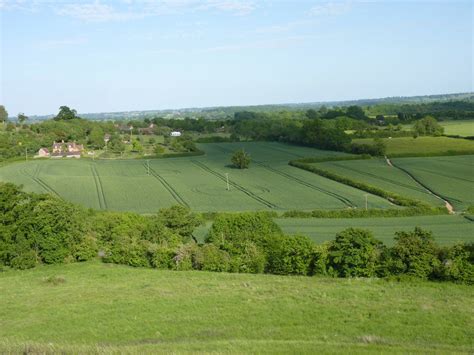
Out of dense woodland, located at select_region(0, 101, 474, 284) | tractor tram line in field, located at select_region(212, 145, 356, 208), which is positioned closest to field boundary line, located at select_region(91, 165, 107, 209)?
dense woodland, located at select_region(0, 101, 474, 284)

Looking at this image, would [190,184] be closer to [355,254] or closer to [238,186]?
[238,186]

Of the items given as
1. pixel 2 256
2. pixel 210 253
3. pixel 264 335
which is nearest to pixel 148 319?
pixel 264 335

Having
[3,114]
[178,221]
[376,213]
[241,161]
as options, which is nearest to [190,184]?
[241,161]

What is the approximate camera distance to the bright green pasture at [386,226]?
38031mm

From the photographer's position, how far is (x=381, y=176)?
62.8m

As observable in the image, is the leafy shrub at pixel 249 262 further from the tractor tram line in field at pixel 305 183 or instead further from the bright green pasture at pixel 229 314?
the tractor tram line in field at pixel 305 183

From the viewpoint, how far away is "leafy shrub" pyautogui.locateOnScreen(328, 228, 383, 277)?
28.6 metres

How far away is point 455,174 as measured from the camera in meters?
61.5

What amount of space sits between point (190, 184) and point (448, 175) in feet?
95.2

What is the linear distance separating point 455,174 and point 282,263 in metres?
38.1

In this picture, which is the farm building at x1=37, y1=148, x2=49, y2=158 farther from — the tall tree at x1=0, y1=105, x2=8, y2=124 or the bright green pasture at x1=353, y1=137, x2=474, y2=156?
Answer: the bright green pasture at x1=353, y1=137, x2=474, y2=156

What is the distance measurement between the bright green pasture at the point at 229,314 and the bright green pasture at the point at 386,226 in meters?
11.5

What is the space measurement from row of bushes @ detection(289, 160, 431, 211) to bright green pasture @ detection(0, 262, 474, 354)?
21.9 meters

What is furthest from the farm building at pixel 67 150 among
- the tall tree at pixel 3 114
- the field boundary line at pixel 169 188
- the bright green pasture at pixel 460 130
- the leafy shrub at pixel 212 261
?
the leafy shrub at pixel 212 261
